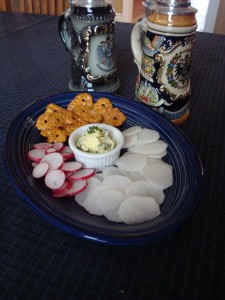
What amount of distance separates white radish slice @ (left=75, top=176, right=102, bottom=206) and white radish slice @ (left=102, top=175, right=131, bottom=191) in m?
0.01

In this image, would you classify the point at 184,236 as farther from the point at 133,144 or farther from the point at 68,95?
the point at 68,95

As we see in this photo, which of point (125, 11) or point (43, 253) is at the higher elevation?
point (43, 253)

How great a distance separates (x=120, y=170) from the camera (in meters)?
0.50

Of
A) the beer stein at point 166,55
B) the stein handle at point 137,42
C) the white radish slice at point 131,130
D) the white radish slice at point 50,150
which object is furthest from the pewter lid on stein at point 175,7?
the white radish slice at point 50,150

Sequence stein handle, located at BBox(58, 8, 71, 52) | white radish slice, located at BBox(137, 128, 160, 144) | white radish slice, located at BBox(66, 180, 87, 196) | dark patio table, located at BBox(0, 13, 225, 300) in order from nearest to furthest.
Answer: dark patio table, located at BBox(0, 13, 225, 300)
white radish slice, located at BBox(66, 180, 87, 196)
white radish slice, located at BBox(137, 128, 160, 144)
stein handle, located at BBox(58, 8, 71, 52)

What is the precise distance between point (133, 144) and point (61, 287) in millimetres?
294

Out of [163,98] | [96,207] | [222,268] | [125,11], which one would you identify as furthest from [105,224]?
[125,11]

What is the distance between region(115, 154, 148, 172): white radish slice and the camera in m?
0.49

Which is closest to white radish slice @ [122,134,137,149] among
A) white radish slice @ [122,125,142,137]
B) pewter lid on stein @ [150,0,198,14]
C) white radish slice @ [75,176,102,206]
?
white radish slice @ [122,125,142,137]

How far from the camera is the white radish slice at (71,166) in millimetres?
482

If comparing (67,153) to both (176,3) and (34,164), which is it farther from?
(176,3)

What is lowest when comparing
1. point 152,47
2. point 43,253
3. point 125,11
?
point 125,11

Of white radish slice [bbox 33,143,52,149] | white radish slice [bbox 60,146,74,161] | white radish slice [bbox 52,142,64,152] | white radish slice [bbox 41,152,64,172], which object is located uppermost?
white radish slice [bbox 41,152,64,172]

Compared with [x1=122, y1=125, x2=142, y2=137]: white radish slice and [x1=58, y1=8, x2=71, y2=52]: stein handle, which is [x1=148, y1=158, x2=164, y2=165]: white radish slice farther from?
[x1=58, y1=8, x2=71, y2=52]: stein handle
